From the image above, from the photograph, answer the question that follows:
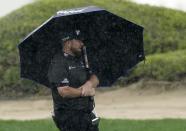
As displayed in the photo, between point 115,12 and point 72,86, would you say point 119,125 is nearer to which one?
point 72,86

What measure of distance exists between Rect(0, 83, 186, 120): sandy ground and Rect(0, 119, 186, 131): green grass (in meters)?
0.49

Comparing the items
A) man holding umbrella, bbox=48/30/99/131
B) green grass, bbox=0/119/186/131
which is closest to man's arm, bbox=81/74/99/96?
man holding umbrella, bbox=48/30/99/131

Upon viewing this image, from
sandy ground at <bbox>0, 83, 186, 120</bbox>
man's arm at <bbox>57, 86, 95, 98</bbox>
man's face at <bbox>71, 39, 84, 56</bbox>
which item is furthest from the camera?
sandy ground at <bbox>0, 83, 186, 120</bbox>

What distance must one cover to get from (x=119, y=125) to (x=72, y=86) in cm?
381

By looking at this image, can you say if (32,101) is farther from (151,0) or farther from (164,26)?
(151,0)

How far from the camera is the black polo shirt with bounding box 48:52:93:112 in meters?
6.46

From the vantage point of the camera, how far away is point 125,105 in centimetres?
1192

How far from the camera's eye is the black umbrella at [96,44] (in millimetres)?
6707

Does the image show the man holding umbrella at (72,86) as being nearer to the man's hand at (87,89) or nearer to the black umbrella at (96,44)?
the man's hand at (87,89)

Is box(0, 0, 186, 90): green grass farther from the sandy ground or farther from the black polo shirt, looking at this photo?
the black polo shirt

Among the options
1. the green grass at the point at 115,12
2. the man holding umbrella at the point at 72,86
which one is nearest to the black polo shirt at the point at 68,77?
the man holding umbrella at the point at 72,86

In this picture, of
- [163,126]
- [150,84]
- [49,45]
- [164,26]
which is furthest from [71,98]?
[164,26]

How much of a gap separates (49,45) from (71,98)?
24.5 inches

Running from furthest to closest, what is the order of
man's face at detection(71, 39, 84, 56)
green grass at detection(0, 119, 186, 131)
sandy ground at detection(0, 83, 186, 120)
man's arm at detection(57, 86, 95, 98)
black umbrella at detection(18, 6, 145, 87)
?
sandy ground at detection(0, 83, 186, 120) < green grass at detection(0, 119, 186, 131) < black umbrella at detection(18, 6, 145, 87) < man's face at detection(71, 39, 84, 56) < man's arm at detection(57, 86, 95, 98)
